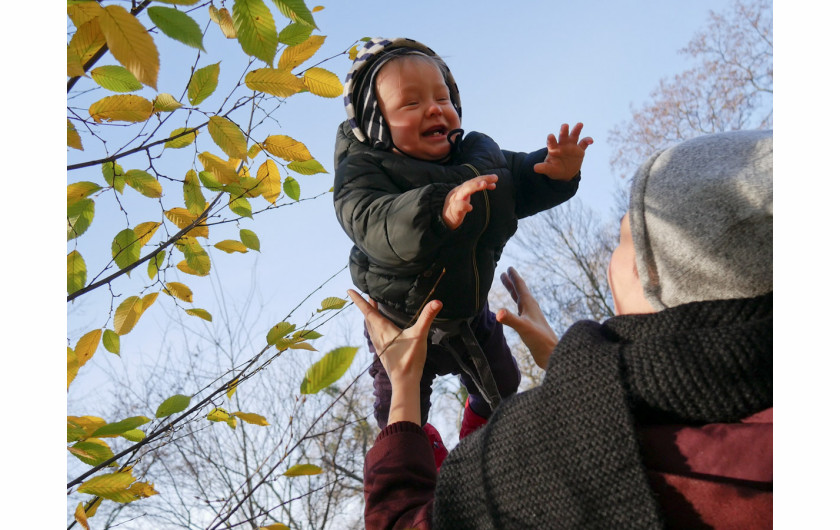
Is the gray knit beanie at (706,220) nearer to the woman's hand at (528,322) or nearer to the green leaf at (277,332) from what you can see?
the woman's hand at (528,322)

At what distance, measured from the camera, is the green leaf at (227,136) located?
4.38 ft

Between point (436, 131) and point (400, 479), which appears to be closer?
point (400, 479)

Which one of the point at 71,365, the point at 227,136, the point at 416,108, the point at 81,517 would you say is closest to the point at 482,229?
the point at 416,108

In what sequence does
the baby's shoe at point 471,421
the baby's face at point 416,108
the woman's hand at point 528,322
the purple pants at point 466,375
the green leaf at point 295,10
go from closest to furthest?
the green leaf at point 295,10 → the woman's hand at point 528,322 → the baby's face at point 416,108 → the purple pants at point 466,375 → the baby's shoe at point 471,421

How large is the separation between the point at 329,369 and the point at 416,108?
106 cm

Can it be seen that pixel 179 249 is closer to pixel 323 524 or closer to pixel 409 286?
pixel 409 286

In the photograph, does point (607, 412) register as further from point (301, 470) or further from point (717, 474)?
point (301, 470)

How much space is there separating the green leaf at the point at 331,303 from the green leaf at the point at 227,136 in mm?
434

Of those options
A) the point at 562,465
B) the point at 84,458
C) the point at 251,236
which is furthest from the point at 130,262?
the point at 562,465

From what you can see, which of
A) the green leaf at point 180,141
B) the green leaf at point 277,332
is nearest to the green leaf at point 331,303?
the green leaf at point 277,332

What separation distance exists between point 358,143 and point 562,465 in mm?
1244

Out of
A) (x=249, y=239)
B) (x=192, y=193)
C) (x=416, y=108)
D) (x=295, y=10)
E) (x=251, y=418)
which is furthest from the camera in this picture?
(x=416, y=108)

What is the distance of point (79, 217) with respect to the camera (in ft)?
4.54

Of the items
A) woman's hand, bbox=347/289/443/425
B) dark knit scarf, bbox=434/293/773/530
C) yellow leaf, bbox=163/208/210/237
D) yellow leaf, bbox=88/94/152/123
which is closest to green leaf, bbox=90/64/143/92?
yellow leaf, bbox=88/94/152/123
